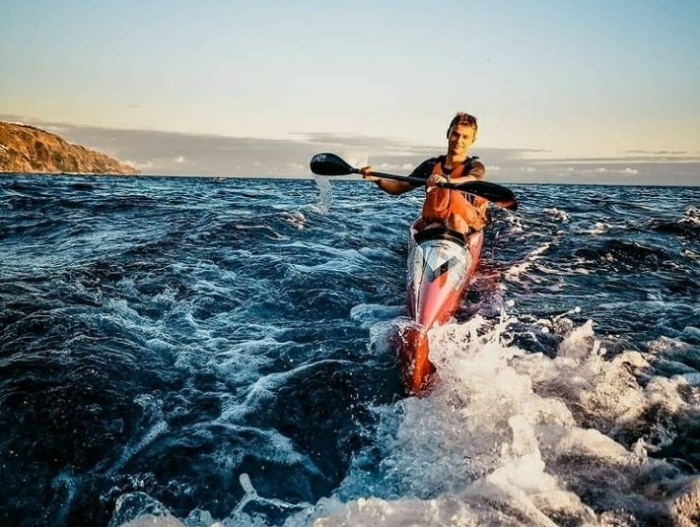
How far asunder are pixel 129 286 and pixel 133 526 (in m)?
4.97

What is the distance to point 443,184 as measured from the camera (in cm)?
660

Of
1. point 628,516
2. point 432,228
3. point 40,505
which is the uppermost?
point 432,228

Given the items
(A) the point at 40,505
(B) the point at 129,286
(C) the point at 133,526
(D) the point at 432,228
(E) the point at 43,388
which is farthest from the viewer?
(B) the point at 129,286

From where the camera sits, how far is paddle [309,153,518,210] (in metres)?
6.12

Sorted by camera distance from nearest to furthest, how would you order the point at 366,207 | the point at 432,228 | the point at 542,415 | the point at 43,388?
the point at 542,415 < the point at 43,388 < the point at 432,228 < the point at 366,207

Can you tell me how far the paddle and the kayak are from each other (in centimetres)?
64

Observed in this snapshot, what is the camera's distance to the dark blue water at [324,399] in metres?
2.92

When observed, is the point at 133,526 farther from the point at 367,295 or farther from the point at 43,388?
the point at 367,295

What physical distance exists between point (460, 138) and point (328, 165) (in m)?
2.18

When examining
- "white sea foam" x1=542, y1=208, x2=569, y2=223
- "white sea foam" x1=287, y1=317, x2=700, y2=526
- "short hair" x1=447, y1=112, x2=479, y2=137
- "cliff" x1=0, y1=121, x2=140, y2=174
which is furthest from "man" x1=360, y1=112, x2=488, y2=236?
"cliff" x1=0, y1=121, x2=140, y2=174

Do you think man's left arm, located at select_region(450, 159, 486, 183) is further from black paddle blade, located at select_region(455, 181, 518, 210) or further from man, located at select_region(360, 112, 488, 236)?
black paddle blade, located at select_region(455, 181, 518, 210)

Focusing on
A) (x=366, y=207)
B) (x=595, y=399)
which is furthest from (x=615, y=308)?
(x=366, y=207)

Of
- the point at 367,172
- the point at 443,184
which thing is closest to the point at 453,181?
the point at 443,184

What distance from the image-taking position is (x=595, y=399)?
406 centimetres
